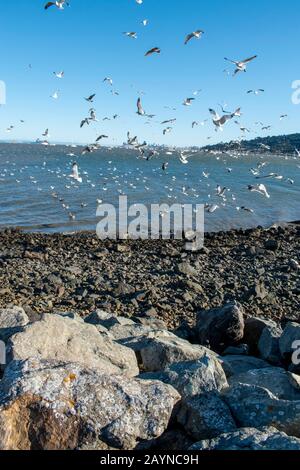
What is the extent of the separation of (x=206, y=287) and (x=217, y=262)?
9.59ft

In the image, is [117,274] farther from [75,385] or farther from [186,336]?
[75,385]

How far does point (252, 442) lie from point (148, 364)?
105 inches

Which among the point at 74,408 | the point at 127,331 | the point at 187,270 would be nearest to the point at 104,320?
the point at 127,331

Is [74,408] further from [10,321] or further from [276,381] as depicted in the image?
[10,321]

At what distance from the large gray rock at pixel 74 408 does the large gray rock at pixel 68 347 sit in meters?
0.85

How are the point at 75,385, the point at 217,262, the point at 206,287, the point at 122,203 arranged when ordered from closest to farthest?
1. the point at 75,385
2. the point at 206,287
3. the point at 217,262
4. the point at 122,203

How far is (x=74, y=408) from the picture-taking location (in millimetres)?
3875

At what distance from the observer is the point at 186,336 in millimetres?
9211

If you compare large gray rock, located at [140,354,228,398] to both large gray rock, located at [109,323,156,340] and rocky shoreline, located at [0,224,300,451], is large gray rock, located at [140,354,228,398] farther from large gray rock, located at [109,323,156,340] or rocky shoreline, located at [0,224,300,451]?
large gray rock, located at [109,323,156,340]

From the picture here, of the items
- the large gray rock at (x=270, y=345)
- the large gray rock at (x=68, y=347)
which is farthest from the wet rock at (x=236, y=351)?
the large gray rock at (x=68, y=347)

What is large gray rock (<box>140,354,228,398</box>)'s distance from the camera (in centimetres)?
460

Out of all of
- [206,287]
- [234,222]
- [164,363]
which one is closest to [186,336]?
[164,363]
